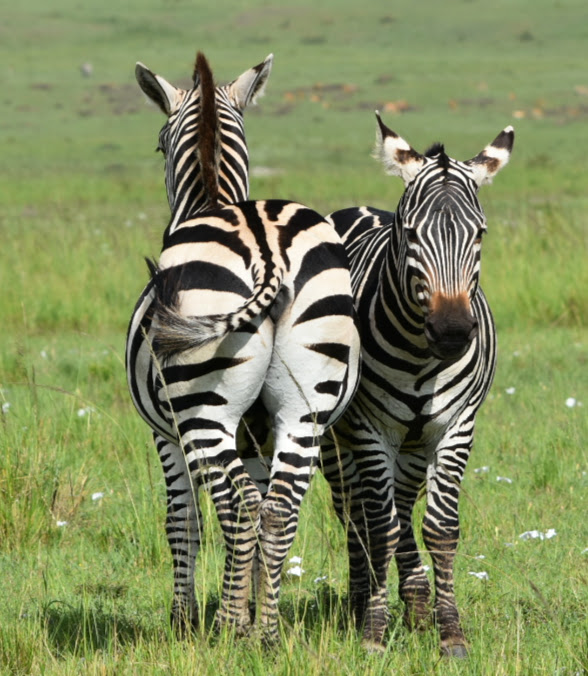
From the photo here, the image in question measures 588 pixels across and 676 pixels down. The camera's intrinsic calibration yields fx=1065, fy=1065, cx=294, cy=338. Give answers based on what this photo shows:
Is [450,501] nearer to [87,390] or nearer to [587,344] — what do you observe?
[87,390]

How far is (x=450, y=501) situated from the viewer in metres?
4.21

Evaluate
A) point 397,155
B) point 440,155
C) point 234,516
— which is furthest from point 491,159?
point 234,516

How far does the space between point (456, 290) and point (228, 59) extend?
51688 mm

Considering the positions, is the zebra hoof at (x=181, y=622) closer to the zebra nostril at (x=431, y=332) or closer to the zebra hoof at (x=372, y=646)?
the zebra hoof at (x=372, y=646)

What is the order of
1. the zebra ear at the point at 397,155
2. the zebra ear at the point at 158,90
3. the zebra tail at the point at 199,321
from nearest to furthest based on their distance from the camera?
the zebra tail at the point at 199,321 → the zebra ear at the point at 397,155 → the zebra ear at the point at 158,90

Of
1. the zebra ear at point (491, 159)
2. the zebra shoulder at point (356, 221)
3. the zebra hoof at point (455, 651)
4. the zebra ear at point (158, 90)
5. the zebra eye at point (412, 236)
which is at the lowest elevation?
the zebra hoof at point (455, 651)

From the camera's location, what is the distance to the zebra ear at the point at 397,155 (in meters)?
4.01

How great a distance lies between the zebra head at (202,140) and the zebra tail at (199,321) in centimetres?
86

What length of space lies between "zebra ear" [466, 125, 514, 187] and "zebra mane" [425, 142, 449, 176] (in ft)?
0.37

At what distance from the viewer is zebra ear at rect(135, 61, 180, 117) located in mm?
4633

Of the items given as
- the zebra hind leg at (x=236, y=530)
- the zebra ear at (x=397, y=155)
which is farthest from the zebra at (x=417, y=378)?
the zebra hind leg at (x=236, y=530)

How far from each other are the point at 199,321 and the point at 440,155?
3.97 ft

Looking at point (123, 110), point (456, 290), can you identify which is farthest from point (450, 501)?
point (123, 110)

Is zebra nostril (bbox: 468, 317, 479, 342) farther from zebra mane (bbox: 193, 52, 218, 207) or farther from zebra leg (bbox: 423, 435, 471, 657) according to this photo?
zebra mane (bbox: 193, 52, 218, 207)
